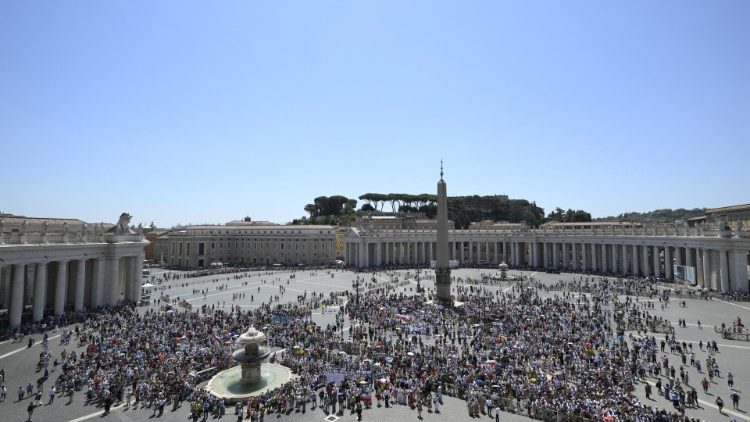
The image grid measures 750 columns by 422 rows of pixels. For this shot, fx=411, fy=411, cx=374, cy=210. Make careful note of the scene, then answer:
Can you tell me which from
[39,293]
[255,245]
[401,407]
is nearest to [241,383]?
[401,407]

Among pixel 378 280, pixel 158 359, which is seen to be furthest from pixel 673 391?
pixel 378 280

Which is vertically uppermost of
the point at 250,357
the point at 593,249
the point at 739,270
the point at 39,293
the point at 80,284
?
the point at 593,249

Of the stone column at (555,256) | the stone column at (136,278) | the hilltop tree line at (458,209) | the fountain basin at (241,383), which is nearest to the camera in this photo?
the fountain basin at (241,383)

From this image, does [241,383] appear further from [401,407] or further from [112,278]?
[112,278]

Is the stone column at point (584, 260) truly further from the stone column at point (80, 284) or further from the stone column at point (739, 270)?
the stone column at point (80, 284)

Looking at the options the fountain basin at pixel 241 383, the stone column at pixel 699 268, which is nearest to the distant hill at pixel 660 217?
the stone column at pixel 699 268

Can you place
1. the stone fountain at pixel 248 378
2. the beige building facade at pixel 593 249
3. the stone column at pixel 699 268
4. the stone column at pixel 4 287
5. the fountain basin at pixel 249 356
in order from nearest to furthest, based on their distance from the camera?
the stone fountain at pixel 248 378
the fountain basin at pixel 249 356
the stone column at pixel 4 287
the beige building facade at pixel 593 249
the stone column at pixel 699 268

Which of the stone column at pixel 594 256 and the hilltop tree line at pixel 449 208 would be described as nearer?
the stone column at pixel 594 256
